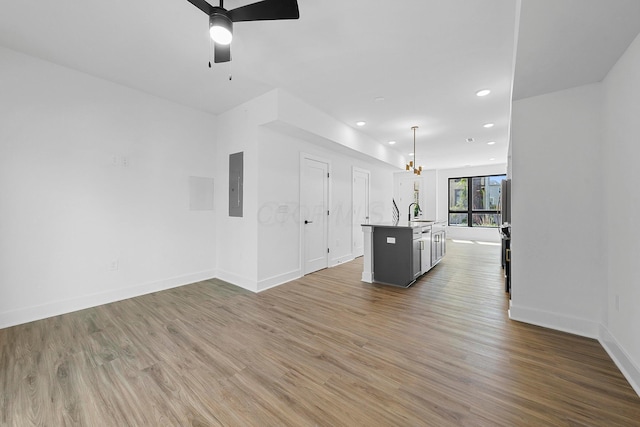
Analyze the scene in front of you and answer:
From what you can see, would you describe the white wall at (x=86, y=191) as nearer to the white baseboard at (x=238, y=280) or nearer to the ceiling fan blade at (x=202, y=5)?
the white baseboard at (x=238, y=280)

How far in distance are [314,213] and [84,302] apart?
3452 millimetres

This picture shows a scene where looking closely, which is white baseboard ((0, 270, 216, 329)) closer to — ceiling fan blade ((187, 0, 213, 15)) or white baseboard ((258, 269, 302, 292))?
white baseboard ((258, 269, 302, 292))

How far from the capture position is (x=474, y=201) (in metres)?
9.55

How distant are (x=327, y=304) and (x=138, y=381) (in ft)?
6.57

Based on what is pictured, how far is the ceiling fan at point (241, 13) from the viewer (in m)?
1.80

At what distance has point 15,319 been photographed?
8.81 feet

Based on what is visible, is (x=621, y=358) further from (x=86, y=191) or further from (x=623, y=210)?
(x=86, y=191)

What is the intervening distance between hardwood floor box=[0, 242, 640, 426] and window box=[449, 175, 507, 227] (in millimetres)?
7212

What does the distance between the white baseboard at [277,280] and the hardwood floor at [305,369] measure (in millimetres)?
572

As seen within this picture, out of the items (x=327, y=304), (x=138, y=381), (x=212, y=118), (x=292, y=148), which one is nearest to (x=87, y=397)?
(x=138, y=381)

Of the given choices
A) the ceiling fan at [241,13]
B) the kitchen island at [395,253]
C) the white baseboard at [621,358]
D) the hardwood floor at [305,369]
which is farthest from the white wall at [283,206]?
the white baseboard at [621,358]

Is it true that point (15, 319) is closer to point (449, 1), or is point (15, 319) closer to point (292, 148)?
point (292, 148)

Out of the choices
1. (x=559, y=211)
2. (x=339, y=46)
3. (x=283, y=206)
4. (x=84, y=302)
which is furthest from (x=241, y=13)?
(x=84, y=302)

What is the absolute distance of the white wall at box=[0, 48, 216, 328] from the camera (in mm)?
2715
